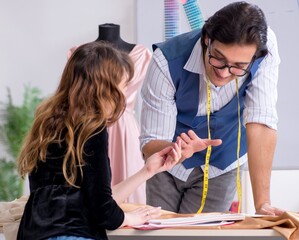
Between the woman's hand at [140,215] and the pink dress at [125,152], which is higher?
the woman's hand at [140,215]

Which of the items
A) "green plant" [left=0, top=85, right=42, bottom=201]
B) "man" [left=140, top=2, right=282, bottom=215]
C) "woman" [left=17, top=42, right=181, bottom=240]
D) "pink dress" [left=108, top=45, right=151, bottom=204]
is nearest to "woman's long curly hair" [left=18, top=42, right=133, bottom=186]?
"woman" [left=17, top=42, right=181, bottom=240]

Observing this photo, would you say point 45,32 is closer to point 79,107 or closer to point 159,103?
point 159,103

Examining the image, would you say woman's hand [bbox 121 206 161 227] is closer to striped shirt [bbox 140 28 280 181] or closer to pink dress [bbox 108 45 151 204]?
striped shirt [bbox 140 28 280 181]

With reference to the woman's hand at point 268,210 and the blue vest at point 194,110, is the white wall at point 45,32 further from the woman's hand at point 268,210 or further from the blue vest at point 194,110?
the woman's hand at point 268,210

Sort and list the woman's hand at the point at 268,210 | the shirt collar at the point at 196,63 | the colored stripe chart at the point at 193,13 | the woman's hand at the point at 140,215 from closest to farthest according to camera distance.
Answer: the woman's hand at the point at 140,215 → the woman's hand at the point at 268,210 → the shirt collar at the point at 196,63 → the colored stripe chart at the point at 193,13

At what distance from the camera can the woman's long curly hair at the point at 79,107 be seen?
6.39 ft

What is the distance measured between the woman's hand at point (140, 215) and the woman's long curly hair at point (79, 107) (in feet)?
0.65

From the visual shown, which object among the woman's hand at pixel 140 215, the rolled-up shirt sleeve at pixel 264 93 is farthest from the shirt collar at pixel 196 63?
Result: the woman's hand at pixel 140 215

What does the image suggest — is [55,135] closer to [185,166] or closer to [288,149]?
[185,166]

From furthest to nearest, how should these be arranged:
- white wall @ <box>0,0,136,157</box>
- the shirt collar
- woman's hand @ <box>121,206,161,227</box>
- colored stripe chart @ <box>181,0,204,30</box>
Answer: white wall @ <box>0,0,136,157</box>, colored stripe chart @ <box>181,0,204,30</box>, the shirt collar, woman's hand @ <box>121,206,161,227</box>

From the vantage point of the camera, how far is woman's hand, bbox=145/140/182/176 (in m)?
2.18

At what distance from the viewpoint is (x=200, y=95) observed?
255 cm

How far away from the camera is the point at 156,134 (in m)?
2.53

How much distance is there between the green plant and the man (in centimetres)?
207
